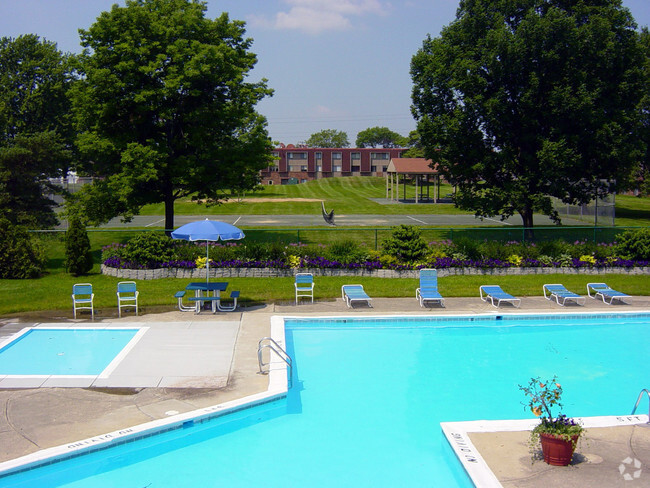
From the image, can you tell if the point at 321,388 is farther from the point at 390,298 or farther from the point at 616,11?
the point at 616,11

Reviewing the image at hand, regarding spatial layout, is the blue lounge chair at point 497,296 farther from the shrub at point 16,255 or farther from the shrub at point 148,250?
the shrub at point 16,255

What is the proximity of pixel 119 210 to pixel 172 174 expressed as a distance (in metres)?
2.98

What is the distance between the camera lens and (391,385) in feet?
40.3

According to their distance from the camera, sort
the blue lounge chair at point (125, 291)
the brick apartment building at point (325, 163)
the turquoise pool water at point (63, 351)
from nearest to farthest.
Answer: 1. the turquoise pool water at point (63, 351)
2. the blue lounge chair at point (125, 291)
3. the brick apartment building at point (325, 163)

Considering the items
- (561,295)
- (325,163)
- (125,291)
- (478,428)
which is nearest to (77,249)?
(125,291)

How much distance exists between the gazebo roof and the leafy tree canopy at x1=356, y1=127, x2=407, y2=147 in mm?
126606

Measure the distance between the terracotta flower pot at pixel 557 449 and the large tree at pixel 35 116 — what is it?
35.8m

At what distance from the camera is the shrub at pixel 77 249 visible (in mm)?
21484

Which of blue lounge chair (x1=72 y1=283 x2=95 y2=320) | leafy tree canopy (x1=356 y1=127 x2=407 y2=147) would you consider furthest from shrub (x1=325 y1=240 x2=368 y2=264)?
leafy tree canopy (x1=356 y1=127 x2=407 y2=147)

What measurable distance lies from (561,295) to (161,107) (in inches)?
712

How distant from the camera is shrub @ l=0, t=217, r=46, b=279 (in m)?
21.7

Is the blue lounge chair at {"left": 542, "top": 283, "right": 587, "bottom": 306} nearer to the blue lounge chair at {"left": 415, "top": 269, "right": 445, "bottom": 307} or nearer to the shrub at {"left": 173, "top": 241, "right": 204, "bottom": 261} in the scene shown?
the blue lounge chair at {"left": 415, "top": 269, "right": 445, "bottom": 307}

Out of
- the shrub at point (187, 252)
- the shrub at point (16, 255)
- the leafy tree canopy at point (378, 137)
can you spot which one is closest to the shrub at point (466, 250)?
the shrub at point (187, 252)

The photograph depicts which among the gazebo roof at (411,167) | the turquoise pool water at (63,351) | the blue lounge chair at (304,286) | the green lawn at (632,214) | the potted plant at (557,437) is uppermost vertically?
the gazebo roof at (411,167)
